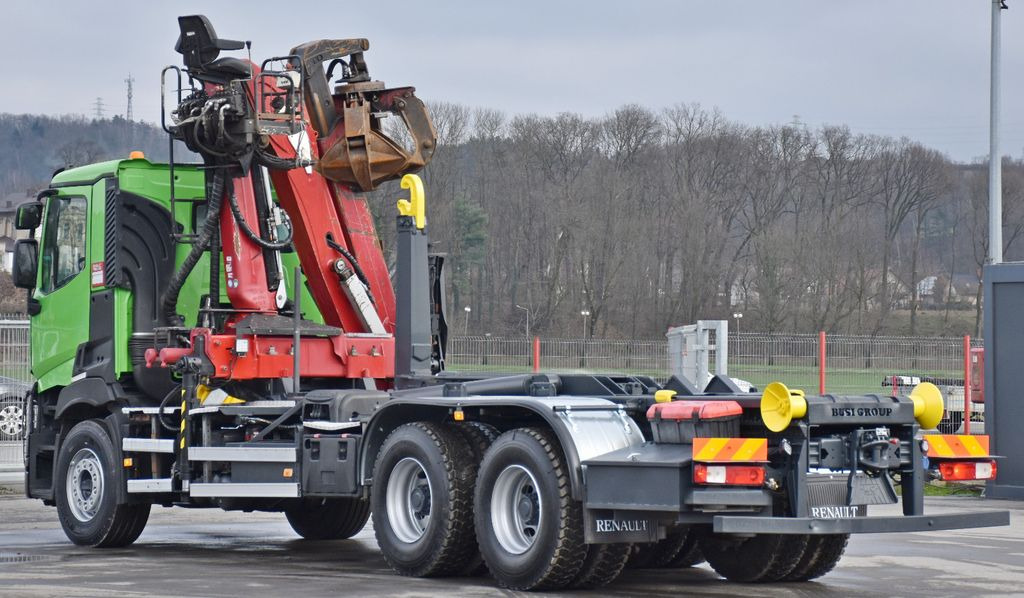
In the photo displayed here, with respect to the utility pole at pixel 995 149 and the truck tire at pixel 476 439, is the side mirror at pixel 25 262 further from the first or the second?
the utility pole at pixel 995 149

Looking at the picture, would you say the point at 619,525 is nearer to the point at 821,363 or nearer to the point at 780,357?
the point at 821,363

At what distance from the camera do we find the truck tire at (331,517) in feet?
46.2

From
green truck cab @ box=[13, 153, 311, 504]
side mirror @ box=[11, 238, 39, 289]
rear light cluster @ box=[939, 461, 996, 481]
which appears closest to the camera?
rear light cluster @ box=[939, 461, 996, 481]

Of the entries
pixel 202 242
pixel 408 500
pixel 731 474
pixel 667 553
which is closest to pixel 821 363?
pixel 667 553

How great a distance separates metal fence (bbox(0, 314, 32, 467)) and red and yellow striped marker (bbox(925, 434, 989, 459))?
553 inches

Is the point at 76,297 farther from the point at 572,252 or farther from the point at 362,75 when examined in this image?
the point at 572,252

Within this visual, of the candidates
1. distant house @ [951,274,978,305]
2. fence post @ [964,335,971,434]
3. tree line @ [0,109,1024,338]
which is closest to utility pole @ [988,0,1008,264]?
fence post @ [964,335,971,434]


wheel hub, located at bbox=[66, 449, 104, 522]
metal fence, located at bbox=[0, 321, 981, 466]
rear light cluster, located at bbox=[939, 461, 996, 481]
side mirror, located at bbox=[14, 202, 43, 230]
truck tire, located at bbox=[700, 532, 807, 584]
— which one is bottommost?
truck tire, located at bbox=[700, 532, 807, 584]

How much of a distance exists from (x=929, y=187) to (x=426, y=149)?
245ft

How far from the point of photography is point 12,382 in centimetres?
2081

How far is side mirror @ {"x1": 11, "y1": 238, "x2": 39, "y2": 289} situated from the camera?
13.8 m

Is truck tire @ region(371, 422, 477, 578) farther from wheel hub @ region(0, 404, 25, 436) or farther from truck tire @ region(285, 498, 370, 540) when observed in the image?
wheel hub @ region(0, 404, 25, 436)

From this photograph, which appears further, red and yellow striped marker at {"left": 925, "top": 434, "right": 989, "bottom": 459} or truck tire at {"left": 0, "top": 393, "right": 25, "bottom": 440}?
truck tire at {"left": 0, "top": 393, "right": 25, "bottom": 440}

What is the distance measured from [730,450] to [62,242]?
757 centimetres
